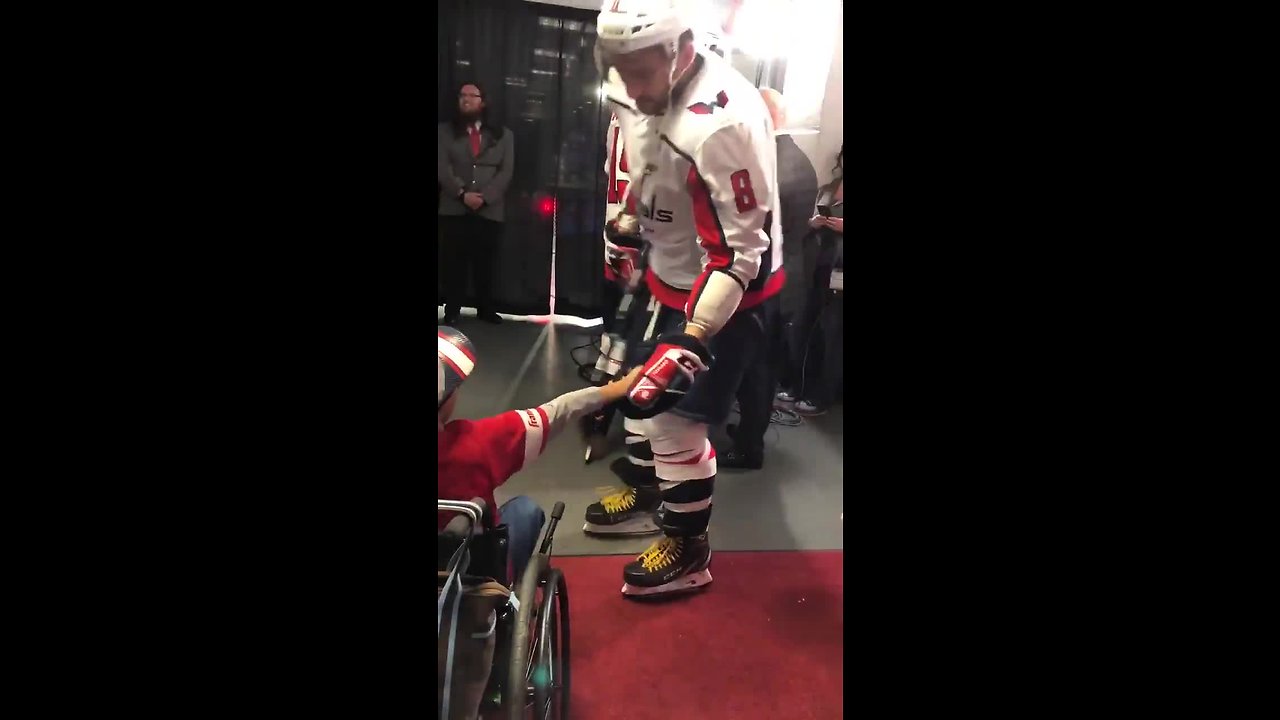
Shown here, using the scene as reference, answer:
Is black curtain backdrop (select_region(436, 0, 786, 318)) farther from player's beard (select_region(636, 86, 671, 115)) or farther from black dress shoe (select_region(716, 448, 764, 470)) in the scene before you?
black dress shoe (select_region(716, 448, 764, 470))

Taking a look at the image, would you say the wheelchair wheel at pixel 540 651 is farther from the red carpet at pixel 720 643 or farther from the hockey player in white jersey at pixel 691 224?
the hockey player in white jersey at pixel 691 224

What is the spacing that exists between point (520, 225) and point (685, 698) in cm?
78

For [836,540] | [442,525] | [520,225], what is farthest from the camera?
[836,540]

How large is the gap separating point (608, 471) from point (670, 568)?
21 centimetres

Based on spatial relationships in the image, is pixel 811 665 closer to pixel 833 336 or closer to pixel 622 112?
pixel 833 336

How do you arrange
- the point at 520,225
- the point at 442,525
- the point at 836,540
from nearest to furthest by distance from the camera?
the point at 442,525
the point at 520,225
the point at 836,540

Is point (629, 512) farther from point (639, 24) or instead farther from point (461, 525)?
point (639, 24)

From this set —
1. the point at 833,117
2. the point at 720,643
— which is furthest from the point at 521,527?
the point at 833,117

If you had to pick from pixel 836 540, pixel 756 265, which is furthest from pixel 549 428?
pixel 836 540

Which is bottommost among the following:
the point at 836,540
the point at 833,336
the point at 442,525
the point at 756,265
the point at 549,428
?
the point at 836,540

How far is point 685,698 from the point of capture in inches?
42.9

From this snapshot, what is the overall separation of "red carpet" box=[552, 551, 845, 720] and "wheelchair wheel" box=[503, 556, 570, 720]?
46mm

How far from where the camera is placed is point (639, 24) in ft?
3.32

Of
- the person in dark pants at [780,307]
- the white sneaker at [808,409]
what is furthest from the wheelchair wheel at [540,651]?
the white sneaker at [808,409]
